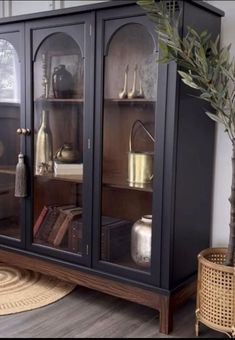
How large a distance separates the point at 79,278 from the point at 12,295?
35cm

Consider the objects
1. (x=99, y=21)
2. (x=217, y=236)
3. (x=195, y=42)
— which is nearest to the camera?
(x=195, y=42)

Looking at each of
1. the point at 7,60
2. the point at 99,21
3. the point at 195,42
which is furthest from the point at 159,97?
the point at 7,60

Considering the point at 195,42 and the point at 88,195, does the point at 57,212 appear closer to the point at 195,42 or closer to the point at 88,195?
the point at 88,195

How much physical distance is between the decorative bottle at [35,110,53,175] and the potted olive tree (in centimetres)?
71

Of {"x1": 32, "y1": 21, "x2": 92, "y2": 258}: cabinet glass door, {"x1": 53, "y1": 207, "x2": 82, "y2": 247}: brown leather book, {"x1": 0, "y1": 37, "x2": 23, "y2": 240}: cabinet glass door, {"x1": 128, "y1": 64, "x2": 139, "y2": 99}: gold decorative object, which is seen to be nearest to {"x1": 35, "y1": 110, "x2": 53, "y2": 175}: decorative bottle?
{"x1": 32, "y1": 21, "x2": 92, "y2": 258}: cabinet glass door

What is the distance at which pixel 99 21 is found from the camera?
69.3 inches

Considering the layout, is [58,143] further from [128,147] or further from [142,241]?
[142,241]

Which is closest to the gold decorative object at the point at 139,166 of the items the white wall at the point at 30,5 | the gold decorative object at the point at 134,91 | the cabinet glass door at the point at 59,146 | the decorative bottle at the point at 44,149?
the gold decorative object at the point at 134,91

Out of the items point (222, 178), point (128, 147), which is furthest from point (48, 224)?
point (222, 178)

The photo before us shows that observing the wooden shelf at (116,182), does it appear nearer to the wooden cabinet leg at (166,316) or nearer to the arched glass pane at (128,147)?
the arched glass pane at (128,147)

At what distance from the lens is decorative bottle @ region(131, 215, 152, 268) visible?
1.77 metres

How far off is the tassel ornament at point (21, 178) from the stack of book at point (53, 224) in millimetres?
143

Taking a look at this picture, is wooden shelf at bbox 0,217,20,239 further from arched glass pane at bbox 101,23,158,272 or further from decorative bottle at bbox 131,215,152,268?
decorative bottle at bbox 131,215,152,268

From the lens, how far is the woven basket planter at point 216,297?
1.61m
